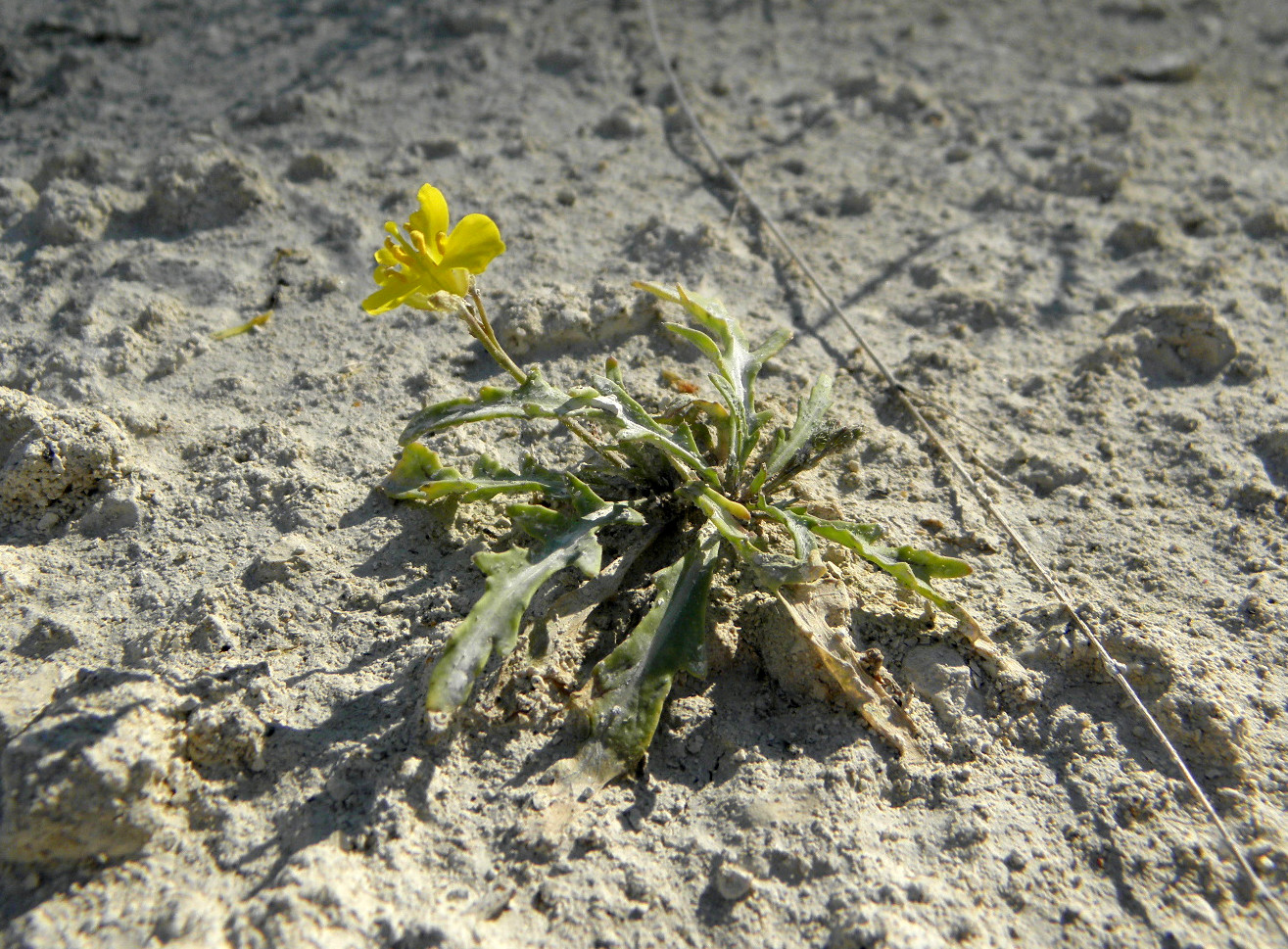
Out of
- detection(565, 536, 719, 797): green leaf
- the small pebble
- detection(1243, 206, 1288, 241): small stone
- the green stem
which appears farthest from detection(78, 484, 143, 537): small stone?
detection(1243, 206, 1288, 241): small stone

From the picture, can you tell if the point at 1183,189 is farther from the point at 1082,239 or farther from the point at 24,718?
the point at 24,718

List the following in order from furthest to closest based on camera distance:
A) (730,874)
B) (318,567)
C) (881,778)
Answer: (318,567) < (881,778) < (730,874)

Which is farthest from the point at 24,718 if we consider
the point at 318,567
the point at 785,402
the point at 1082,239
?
the point at 1082,239

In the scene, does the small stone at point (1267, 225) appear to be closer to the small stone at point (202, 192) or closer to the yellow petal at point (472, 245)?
the yellow petal at point (472, 245)

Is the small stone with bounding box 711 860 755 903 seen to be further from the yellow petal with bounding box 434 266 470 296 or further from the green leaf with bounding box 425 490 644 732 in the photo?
the yellow petal with bounding box 434 266 470 296

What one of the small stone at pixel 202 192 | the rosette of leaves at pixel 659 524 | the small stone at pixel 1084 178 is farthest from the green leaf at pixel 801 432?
the small stone at pixel 202 192
